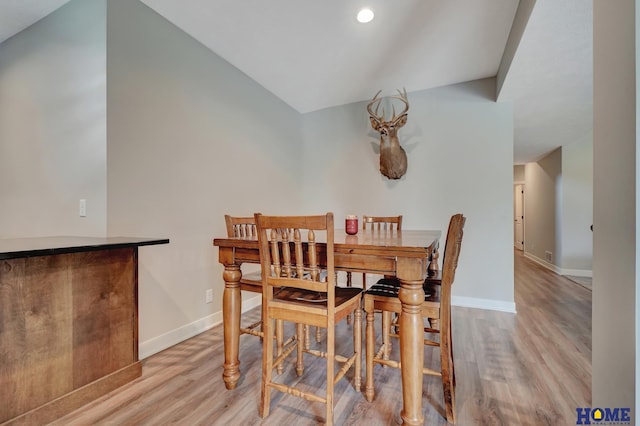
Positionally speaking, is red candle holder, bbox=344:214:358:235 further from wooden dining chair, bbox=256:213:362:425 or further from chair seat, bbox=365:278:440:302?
wooden dining chair, bbox=256:213:362:425

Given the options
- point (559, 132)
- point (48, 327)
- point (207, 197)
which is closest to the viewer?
point (48, 327)

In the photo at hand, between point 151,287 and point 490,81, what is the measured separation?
3.89 meters

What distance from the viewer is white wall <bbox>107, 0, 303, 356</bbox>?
2014 millimetres

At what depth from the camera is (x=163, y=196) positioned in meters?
2.28

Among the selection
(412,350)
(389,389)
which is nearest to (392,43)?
(412,350)

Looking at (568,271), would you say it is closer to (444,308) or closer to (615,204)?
(444,308)

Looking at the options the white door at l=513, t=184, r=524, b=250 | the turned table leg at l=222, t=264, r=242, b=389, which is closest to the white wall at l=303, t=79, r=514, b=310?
the turned table leg at l=222, t=264, r=242, b=389

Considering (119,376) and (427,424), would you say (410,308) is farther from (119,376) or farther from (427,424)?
(119,376)

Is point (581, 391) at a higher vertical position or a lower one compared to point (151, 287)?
lower

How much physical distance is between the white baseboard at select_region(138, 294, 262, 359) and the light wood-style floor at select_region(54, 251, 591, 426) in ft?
0.18

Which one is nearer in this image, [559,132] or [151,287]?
[151,287]

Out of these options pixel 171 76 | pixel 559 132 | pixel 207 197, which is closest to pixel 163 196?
pixel 207 197

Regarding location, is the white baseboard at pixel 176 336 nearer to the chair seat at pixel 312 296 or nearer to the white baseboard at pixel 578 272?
the chair seat at pixel 312 296

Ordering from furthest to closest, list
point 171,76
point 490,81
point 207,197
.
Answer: point 490,81 → point 207,197 → point 171,76
